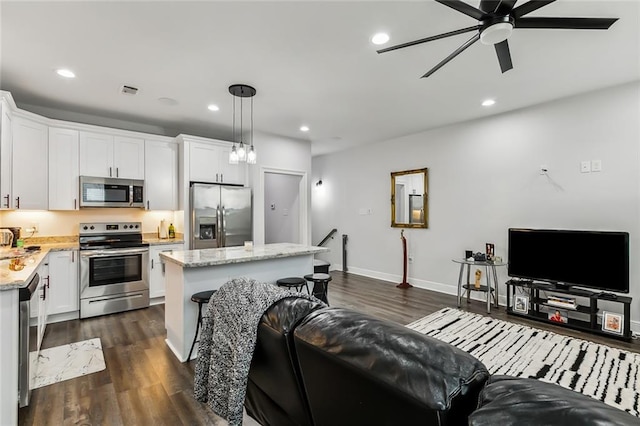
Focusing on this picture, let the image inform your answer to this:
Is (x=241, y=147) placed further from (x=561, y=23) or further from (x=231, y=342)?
(x=561, y=23)

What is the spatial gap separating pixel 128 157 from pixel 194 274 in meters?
2.63

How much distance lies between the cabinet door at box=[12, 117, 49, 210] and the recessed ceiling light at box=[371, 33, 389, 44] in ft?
13.2

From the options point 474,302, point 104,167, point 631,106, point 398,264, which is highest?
point 631,106

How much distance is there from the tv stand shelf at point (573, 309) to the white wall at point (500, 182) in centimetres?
40

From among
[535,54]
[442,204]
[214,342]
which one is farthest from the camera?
[442,204]

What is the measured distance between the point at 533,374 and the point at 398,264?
340 centimetres

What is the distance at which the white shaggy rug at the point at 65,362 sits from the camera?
2.46 metres

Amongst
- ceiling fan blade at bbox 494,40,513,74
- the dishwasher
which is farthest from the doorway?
the dishwasher

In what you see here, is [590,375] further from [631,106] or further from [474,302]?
[631,106]

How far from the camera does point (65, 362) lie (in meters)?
2.73

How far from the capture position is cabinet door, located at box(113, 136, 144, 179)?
14.2ft

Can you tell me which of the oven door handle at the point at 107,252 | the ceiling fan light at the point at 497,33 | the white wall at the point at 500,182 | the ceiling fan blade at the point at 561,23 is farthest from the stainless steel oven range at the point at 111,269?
the ceiling fan blade at the point at 561,23

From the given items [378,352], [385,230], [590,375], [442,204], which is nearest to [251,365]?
[378,352]

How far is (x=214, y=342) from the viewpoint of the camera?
1674 mm
